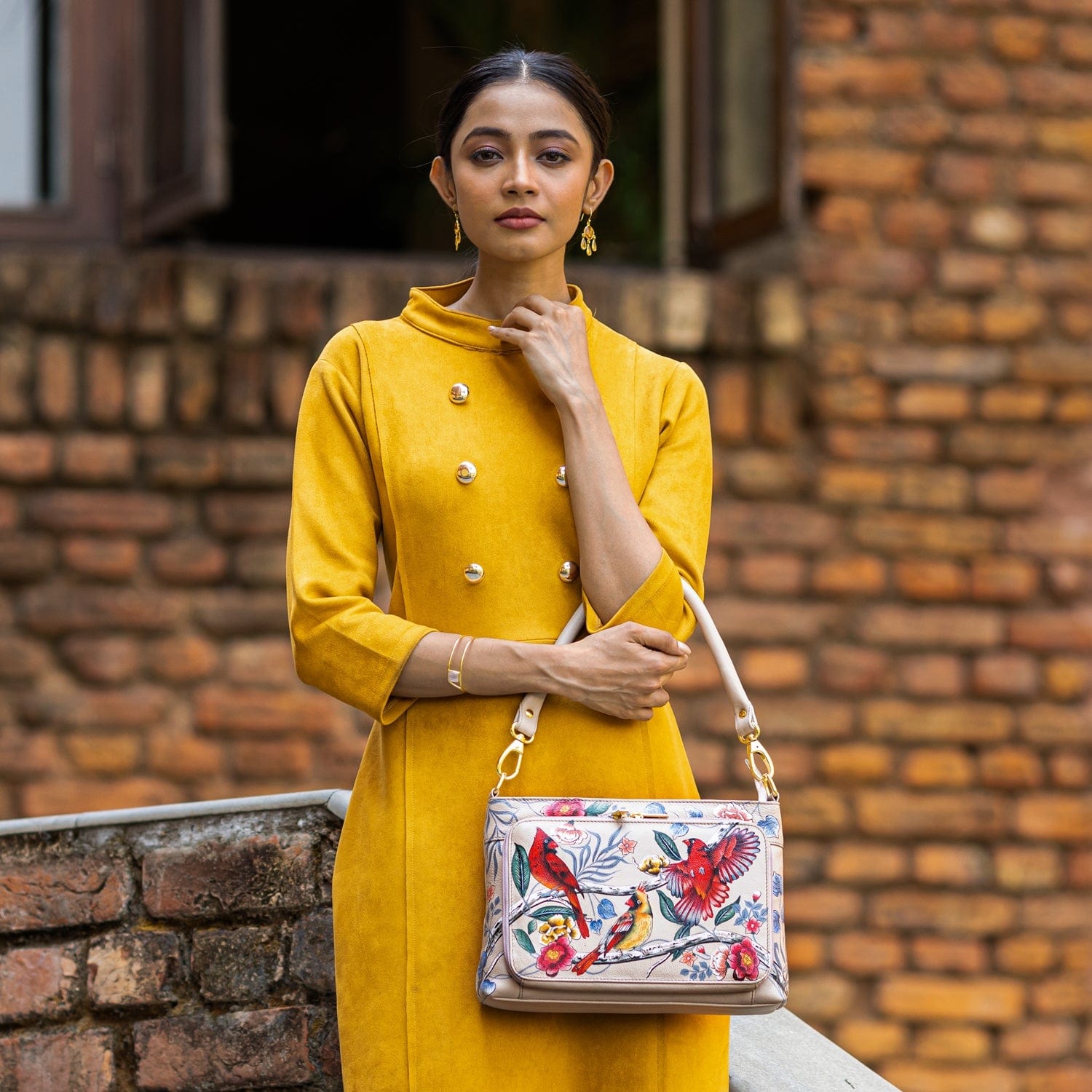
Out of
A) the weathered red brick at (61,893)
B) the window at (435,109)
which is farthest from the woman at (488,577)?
the window at (435,109)

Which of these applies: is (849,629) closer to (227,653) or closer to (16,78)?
(227,653)

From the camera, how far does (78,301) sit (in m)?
4.03

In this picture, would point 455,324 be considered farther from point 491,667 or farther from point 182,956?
point 182,956

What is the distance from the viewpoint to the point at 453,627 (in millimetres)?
1816

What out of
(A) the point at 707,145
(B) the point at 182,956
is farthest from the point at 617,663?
(A) the point at 707,145

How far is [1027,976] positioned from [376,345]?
10.3ft

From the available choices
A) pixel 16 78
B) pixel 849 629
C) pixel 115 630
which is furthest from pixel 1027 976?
pixel 16 78

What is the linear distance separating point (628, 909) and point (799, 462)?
9.02 feet

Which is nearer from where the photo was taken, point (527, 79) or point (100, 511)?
point (527, 79)

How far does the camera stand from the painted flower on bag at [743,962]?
1683 mm

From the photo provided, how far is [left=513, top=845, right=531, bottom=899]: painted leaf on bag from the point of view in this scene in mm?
1663

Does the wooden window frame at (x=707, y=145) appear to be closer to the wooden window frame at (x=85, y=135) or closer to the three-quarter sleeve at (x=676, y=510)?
the wooden window frame at (x=85, y=135)

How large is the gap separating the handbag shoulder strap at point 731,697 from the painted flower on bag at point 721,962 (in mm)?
176

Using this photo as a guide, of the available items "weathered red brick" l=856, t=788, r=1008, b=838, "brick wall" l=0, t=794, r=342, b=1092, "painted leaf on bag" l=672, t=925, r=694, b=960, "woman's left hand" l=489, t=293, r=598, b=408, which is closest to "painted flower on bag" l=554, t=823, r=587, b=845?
"painted leaf on bag" l=672, t=925, r=694, b=960
